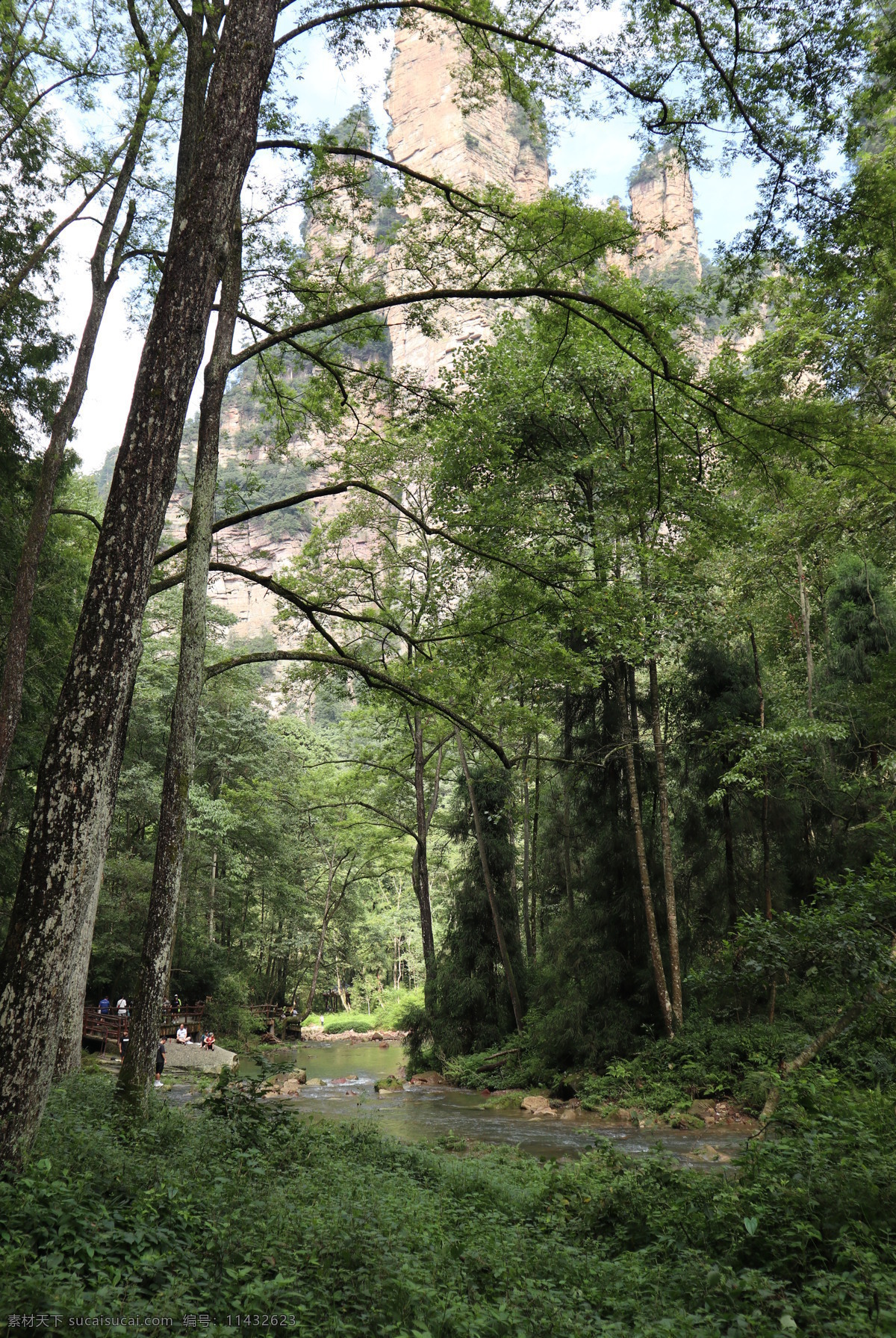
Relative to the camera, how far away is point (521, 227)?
6.57 meters

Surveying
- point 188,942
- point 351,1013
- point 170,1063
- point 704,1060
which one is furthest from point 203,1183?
point 351,1013

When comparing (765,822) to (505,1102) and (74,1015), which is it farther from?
(74,1015)

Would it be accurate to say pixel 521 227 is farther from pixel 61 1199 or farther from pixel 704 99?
pixel 61 1199

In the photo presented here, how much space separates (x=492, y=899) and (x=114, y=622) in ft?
47.1

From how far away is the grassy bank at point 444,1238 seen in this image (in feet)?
9.76

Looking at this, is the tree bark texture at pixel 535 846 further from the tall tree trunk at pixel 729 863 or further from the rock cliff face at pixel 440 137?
the rock cliff face at pixel 440 137

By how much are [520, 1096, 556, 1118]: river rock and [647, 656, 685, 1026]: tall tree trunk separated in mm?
2519

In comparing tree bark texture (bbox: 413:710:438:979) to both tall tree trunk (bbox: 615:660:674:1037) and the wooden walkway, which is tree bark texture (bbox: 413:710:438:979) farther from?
the wooden walkway

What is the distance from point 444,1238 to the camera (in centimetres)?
414

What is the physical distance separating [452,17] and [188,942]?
23.2 meters

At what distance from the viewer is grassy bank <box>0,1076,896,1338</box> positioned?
297 centimetres

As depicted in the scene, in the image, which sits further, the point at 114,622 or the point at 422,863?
the point at 422,863

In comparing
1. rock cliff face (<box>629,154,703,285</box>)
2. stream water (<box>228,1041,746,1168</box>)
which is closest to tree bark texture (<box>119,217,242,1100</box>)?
stream water (<box>228,1041,746,1168</box>)

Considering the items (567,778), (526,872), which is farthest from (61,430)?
(526,872)
